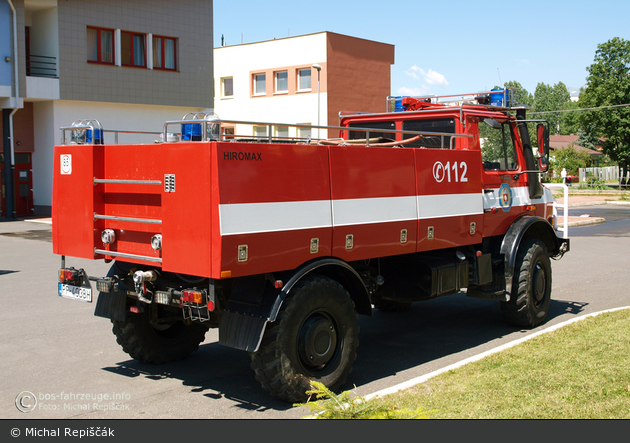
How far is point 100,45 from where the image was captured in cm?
2573

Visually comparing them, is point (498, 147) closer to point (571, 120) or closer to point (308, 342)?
point (308, 342)

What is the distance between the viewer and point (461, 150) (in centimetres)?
721

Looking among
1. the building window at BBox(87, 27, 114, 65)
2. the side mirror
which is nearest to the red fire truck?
the side mirror

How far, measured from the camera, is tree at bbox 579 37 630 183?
55469 millimetres

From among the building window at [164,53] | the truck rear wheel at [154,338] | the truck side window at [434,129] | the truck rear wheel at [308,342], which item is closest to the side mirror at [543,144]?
the truck side window at [434,129]

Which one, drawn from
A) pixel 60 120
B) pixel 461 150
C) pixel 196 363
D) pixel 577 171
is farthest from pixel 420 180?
pixel 577 171

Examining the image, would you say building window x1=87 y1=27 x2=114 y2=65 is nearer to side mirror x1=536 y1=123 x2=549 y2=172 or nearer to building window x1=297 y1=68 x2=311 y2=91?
building window x1=297 y1=68 x2=311 y2=91

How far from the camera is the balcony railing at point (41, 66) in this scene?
24734 mm

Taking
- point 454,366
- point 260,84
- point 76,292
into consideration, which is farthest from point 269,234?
point 260,84

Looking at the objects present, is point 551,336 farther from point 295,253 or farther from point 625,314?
point 295,253

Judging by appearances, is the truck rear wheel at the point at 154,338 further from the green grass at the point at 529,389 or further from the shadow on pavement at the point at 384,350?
the green grass at the point at 529,389

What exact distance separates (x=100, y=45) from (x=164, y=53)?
302cm

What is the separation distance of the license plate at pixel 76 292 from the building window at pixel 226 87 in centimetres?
3644

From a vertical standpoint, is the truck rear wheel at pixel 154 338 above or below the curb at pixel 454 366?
above
